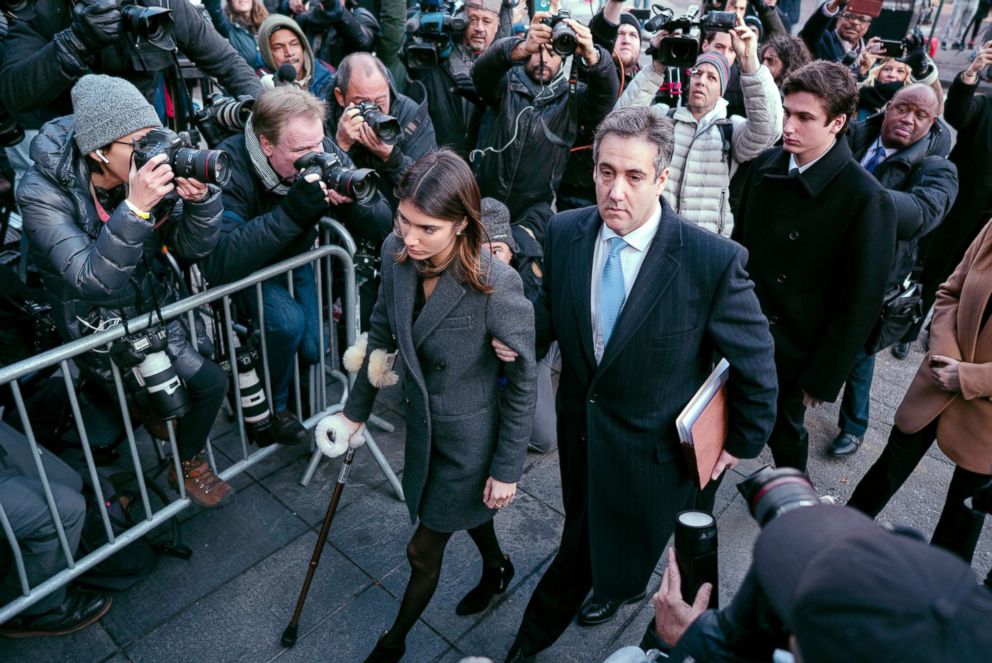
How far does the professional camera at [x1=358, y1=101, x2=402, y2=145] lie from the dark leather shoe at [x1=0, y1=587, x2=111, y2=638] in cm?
258

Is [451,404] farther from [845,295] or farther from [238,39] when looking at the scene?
[238,39]

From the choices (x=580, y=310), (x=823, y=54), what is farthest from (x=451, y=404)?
(x=823, y=54)

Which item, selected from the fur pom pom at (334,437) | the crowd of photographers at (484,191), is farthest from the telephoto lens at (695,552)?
the fur pom pom at (334,437)

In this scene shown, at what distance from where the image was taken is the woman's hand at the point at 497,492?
2.52 m

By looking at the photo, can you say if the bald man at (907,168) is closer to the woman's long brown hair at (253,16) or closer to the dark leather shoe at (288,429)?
the dark leather shoe at (288,429)

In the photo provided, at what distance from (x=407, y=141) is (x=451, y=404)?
2314mm

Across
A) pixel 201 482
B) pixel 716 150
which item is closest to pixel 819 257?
pixel 716 150

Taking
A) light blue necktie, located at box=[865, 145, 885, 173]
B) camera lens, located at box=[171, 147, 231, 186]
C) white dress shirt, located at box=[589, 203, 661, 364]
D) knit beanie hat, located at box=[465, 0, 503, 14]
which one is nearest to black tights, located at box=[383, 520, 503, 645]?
white dress shirt, located at box=[589, 203, 661, 364]

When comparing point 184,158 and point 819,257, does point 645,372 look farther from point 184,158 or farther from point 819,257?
point 184,158

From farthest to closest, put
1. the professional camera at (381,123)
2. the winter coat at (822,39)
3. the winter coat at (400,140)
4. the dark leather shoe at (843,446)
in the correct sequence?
the winter coat at (822,39) → the dark leather shoe at (843,446) → the winter coat at (400,140) → the professional camera at (381,123)

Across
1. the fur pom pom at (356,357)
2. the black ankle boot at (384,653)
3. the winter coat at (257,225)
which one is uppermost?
the winter coat at (257,225)

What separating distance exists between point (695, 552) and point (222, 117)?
3297 millimetres

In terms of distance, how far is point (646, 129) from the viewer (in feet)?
7.39

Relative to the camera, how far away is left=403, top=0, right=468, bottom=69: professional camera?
4.79 metres
